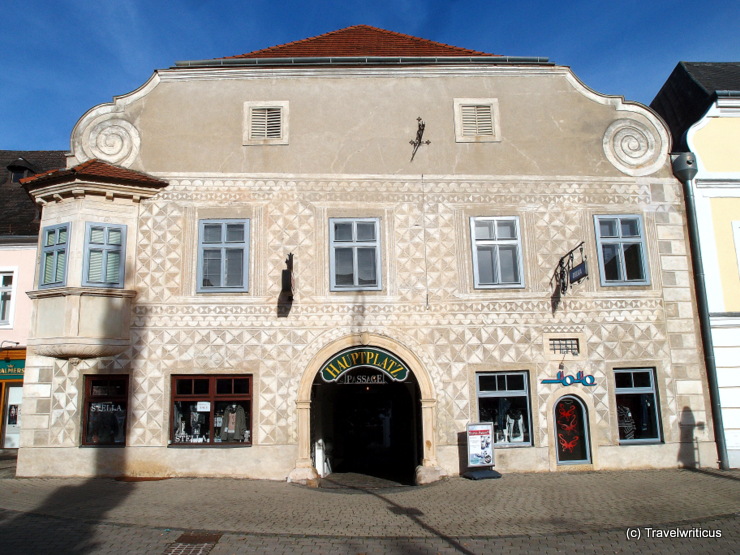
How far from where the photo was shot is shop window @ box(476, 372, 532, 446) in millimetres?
12992

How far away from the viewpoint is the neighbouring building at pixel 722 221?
1326 cm

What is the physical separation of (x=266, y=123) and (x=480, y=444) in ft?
29.0

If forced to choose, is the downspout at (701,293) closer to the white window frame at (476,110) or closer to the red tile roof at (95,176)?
the white window frame at (476,110)

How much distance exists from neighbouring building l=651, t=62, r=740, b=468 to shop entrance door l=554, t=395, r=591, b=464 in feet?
10.3

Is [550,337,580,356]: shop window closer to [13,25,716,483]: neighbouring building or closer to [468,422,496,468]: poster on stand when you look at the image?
[13,25,716,483]: neighbouring building

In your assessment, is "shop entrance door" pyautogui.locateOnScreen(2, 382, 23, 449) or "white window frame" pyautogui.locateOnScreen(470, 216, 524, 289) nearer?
"white window frame" pyautogui.locateOnScreen(470, 216, 524, 289)

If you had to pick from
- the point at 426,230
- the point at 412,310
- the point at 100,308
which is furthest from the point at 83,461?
the point at 426,230

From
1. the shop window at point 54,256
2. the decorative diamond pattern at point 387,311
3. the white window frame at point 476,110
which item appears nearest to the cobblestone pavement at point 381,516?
the decorative diamond pattern at point 387,311

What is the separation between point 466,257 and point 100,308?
8.16 metres

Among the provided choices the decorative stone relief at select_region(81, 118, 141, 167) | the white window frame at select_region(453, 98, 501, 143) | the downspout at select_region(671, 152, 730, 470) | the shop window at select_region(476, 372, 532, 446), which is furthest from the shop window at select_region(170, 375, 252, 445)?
the downspout at select_region(671, 152, 730, 470)

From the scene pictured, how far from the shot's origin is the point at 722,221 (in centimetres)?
1409

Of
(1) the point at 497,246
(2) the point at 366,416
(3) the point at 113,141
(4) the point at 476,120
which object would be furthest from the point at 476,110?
(2) the point at 366,416

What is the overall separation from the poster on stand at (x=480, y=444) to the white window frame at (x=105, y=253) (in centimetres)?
831

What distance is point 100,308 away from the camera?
1254 cm
